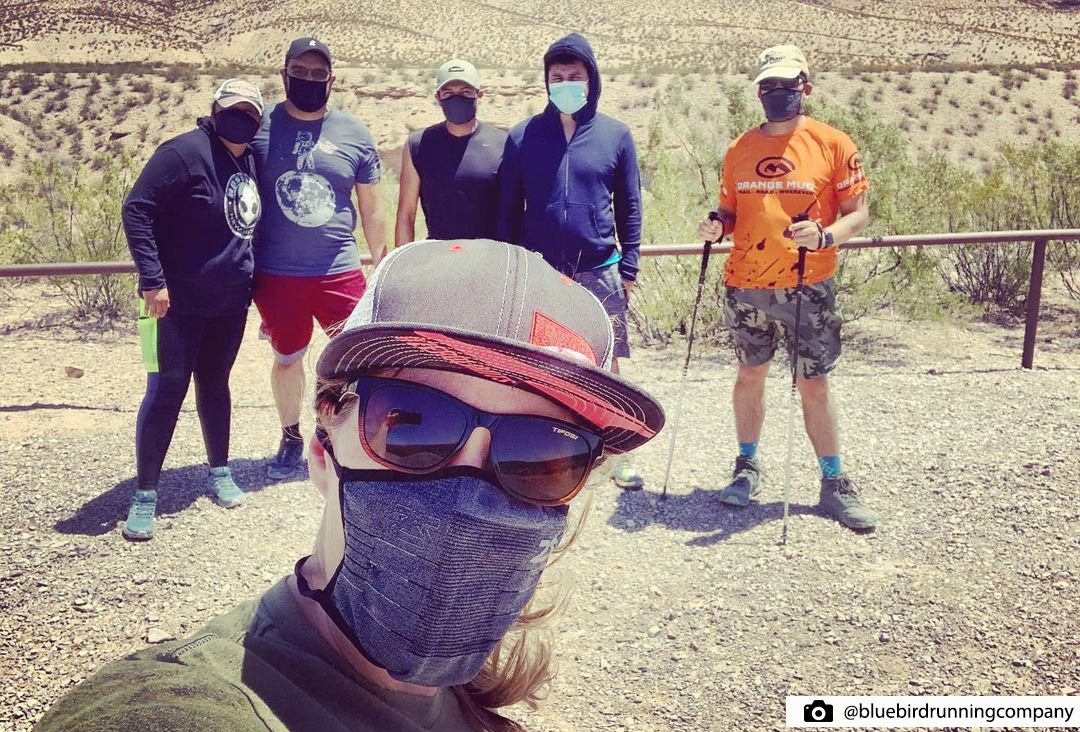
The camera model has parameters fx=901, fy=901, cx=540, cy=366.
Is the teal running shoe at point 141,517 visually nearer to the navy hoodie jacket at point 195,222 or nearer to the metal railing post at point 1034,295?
the navy hoodie jacket at point 195,222

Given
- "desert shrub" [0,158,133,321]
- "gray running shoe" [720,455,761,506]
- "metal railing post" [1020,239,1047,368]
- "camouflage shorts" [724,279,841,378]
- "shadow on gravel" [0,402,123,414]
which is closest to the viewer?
"camouflage shorts" [724,279,841,378]

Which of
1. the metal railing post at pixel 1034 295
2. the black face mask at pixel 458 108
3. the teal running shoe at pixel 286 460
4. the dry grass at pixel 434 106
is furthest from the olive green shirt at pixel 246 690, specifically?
the dry grass at pixel 434 106

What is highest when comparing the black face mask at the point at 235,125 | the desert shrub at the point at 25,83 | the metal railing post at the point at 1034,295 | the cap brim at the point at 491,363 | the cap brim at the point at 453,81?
the desert shrub at the point at 25,83

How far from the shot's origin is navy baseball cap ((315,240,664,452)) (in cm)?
104

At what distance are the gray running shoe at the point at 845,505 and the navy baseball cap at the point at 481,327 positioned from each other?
3042 millimetres

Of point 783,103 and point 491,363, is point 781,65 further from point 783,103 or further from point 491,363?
point 491,363

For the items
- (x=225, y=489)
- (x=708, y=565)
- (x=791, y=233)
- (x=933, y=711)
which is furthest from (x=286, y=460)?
(x=933, y=711)

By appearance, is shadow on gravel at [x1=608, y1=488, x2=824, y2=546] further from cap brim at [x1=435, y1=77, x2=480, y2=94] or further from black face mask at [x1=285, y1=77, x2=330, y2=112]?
black face mask at [x1=285, y1=77, x2=330, y2=112]

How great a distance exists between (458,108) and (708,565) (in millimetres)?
2177

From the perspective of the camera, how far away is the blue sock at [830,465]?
13.0 feet

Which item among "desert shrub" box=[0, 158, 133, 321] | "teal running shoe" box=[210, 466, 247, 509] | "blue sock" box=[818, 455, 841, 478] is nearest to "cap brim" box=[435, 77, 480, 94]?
"teal running shoe" box=[210, 466, 247, 509]

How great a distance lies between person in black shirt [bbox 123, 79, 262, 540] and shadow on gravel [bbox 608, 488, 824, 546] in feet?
6.30

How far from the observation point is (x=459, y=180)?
12.6 feet

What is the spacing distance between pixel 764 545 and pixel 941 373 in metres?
3.49
